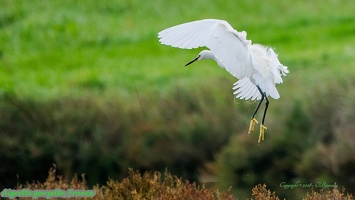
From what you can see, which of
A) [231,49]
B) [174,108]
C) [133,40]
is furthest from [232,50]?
[133,40]

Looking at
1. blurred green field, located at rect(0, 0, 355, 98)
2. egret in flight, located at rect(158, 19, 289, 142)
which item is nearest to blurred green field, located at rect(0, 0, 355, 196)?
blurred green field, located at rect(0, 0, 355, 98)

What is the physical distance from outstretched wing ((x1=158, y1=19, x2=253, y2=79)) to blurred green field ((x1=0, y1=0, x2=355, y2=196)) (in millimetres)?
5241

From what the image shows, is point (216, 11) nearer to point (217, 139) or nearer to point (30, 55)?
point (30, 55)

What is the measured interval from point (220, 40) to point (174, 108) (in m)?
7.26

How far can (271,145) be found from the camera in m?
12.9

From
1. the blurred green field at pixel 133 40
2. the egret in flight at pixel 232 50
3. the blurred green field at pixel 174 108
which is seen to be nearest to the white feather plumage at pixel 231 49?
the egret in flight at pixel 232 50

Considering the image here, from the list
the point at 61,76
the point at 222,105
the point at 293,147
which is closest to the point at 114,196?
the point at 293,147

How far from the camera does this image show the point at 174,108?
14062mm

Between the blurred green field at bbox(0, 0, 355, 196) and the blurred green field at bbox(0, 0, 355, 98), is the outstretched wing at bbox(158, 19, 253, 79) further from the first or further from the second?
the blurred green field at bbox(0, 0, 355, 98)

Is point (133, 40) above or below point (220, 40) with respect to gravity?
above

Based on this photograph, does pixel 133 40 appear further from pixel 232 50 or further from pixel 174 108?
pixel 232 50

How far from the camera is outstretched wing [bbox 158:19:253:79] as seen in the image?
22.1ft

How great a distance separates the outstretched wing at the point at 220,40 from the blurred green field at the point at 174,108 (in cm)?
524

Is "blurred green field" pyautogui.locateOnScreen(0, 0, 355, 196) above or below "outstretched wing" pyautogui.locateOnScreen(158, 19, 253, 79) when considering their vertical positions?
above
